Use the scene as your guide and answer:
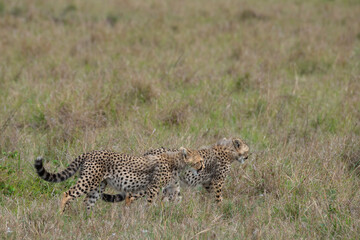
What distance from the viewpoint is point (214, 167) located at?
543 cm

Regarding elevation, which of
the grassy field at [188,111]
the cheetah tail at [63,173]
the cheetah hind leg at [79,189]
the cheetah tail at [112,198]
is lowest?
the grassy field at [188,111]

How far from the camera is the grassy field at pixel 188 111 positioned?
173 inches

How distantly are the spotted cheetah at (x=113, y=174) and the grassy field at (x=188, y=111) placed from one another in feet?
0.53

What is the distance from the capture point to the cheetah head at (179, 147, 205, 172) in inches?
203

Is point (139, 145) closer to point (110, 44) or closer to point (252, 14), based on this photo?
point (110, 44)

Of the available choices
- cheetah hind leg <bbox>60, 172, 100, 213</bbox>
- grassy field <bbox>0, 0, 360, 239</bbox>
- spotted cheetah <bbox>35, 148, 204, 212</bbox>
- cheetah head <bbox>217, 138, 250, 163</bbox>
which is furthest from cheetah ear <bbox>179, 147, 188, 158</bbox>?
cheetah hind leg <bbox>60, 172, 100, 213</bbox>

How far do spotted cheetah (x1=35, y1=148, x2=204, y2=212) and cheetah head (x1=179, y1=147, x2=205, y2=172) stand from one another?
0.01 metres

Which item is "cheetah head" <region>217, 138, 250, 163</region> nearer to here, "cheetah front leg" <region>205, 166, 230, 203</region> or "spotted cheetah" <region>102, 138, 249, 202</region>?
"spotted cheetah" <region>102, 138, 249, 202</region>

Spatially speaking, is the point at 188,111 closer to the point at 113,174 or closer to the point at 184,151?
the point at 184,151

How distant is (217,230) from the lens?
423cm

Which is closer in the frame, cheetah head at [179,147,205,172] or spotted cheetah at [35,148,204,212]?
spotted cheetah at [35,148,204,212]

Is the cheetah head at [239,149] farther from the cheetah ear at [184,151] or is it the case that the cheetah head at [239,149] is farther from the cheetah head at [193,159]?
the cheetah ear at [184,151]

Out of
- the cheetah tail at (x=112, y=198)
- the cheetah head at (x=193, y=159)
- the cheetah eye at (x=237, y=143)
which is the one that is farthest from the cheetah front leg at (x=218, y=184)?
the cheetah tail at (x=112, y=198)

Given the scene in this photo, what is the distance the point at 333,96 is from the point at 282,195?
11.3ft
